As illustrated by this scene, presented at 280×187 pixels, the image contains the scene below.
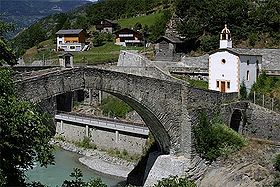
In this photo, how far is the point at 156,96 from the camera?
21.8 metres

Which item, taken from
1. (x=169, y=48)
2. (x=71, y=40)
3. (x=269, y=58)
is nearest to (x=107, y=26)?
(x=71, y=40)

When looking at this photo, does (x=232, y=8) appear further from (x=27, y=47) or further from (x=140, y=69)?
(x=27, y=47)

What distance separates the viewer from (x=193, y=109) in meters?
22.8

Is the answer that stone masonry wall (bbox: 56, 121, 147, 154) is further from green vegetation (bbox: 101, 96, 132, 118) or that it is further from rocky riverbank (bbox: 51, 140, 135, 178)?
green vegetation (bbox: 101, 96, 132, 118)

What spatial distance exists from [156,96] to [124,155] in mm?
13206

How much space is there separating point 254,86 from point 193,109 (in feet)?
31.3

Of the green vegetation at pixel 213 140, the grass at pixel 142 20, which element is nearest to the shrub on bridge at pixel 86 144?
the green vegetation at pixel 213 140

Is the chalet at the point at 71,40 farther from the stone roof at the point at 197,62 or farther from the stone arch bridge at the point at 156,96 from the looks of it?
the stone arch bridge at the point at 156,96

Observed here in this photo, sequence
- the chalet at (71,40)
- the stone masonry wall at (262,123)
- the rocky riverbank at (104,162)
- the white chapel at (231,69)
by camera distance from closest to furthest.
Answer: the stone masonry wall at (262,123)
the white chapel at (231,69)
the rocky riverbank at (104,162)
the chalet at (71,40)

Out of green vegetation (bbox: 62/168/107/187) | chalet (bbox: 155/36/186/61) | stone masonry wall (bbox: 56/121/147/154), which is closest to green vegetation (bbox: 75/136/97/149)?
stone masonry wall (bbox: 56/121/147/154)

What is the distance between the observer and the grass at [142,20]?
70838mm

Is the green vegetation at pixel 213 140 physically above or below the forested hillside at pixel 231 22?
below

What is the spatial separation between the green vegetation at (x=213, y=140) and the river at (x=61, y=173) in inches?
278

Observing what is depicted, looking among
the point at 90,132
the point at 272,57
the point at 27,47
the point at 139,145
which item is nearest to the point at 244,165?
the point at 139,145
